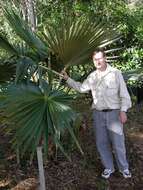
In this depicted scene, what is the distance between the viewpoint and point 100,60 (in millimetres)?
5250

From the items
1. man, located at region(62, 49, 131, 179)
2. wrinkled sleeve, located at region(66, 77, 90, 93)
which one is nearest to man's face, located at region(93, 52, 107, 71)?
man, located at region(62, 49, 131, 179)

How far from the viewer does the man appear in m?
5.31

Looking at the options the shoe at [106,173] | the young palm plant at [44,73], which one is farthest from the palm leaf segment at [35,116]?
the shoe at [106,173]

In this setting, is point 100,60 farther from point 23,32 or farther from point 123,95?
point 23,32

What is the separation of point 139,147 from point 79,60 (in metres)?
2.39

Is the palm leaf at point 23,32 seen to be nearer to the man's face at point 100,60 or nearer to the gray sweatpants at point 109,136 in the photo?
the man's face at point 100,60

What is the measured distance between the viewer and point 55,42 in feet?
16.7

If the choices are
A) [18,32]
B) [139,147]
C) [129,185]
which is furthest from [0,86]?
[139,147]

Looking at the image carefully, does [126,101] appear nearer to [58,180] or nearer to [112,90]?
[112,90]

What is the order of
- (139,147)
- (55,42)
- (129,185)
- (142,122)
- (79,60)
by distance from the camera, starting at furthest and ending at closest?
(142,122) < (139,147) < (129,185) < (79,60) < (55,42)

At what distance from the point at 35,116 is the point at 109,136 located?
5.22 ft

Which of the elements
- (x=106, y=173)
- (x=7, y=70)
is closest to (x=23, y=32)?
(x=7, y=70)

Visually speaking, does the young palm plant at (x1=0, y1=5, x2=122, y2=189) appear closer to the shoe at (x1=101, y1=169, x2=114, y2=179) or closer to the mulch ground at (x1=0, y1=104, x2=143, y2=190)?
the mulch ground at (x1=0, y1=104, x2=143, y2=190)

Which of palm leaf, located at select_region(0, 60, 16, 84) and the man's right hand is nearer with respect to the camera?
palm leaf, located at select_region(0, 60, 16, 84)
